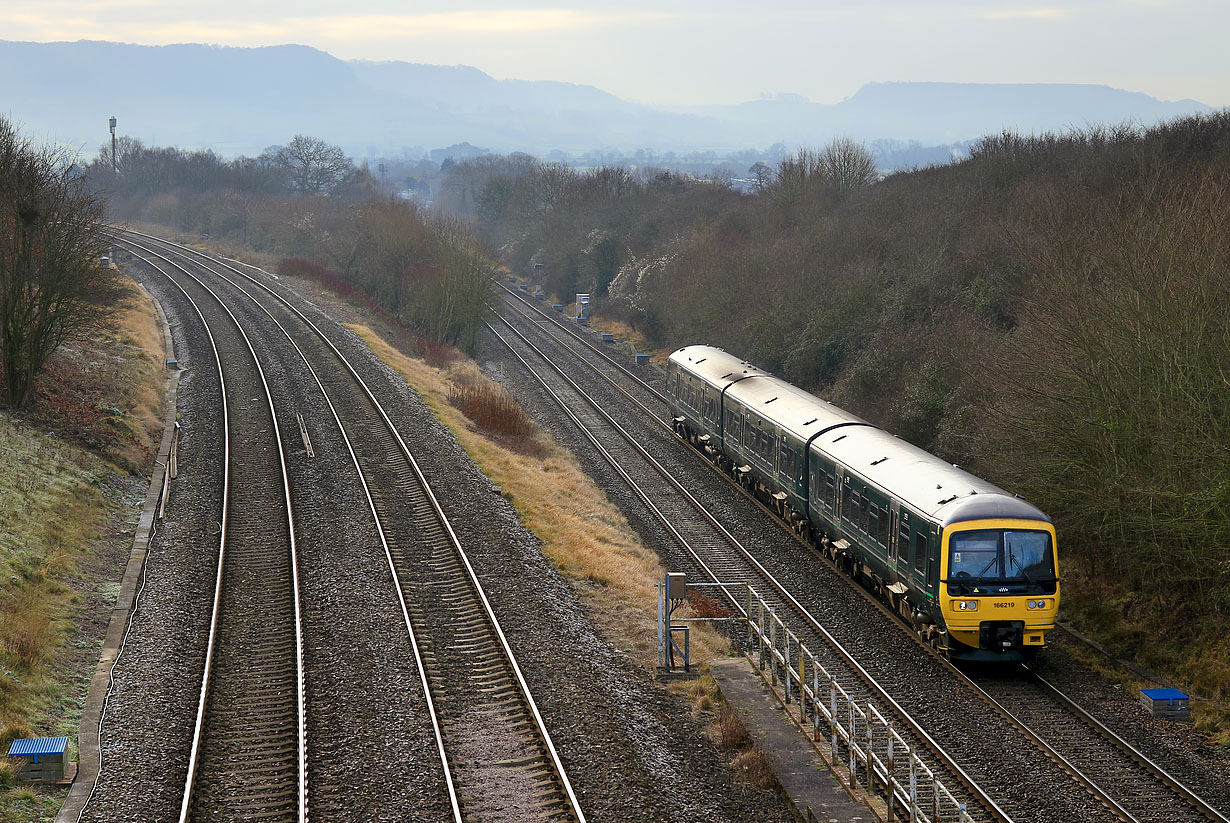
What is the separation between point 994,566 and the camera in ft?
56.9

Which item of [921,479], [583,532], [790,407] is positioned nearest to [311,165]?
[790,407]

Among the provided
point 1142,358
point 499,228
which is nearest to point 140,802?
point 1142,358

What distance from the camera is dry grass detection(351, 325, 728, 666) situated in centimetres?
1858

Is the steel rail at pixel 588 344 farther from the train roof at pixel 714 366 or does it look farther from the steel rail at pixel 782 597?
the train roof at pixel 714 366

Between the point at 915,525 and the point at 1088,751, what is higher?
the point at 915,525

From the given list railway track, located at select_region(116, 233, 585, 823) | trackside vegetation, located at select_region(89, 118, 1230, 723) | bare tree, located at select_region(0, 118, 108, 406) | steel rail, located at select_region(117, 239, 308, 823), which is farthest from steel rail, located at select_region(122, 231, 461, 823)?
trackside vegetation, located at select_region(89, 118, 1230, 723)

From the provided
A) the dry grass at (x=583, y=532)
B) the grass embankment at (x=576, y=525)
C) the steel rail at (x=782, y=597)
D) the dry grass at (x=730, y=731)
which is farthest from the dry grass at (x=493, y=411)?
the dry grass at (x=730, y=731)

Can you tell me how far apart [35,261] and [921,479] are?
77.2ft

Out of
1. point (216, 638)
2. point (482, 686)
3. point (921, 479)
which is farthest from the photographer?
point (921, 479)

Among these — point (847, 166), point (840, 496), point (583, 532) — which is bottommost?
→ point (583, 532)

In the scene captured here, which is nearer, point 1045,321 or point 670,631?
point 670,631

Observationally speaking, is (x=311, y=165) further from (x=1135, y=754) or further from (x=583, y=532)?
(x=1135, y=754)

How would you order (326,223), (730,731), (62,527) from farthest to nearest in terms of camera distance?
(326,223), (62,527), (730,731)

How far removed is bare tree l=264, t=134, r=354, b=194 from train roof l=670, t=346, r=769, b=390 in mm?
100258
